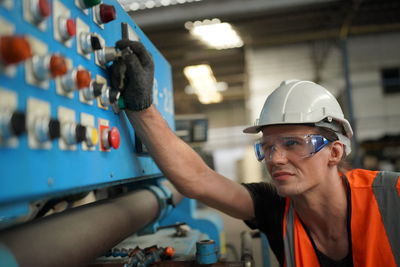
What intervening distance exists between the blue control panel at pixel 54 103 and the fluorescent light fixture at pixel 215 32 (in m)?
4.08

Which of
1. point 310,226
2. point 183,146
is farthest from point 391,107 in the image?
point 183,146

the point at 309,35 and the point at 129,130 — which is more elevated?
the point at 309,35

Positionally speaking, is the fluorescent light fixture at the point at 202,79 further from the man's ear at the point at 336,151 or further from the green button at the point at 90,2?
the green button at the point at 90,2

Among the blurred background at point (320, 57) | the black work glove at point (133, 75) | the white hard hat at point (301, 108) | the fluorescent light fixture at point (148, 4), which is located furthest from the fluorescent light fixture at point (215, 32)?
the black work glove at point (133, 75)

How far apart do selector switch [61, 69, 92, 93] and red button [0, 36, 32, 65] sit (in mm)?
159

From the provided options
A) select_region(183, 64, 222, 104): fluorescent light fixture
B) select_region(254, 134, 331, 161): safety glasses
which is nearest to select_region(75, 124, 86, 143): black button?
select_region(254, 134, 331, 161): safety glasses

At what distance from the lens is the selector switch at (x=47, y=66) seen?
1.99 feet

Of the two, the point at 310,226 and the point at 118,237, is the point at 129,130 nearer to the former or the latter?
the point at 118,237

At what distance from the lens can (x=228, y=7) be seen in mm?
3760

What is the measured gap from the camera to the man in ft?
4.09

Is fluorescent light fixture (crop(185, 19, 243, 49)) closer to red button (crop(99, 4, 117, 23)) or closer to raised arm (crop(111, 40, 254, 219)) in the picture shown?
raised arm (crop(111, 40, 254, 219))

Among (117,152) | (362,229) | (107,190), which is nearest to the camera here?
(117,152)

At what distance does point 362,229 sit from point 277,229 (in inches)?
13.0

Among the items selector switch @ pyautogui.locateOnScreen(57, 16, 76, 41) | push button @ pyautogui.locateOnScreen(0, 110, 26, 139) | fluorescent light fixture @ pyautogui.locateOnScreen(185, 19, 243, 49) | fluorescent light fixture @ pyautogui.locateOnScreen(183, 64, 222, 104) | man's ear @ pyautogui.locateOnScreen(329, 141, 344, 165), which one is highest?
fluorescent light fixture @ pyautogui.locateOnScreen(185, 19, 243, 49)
